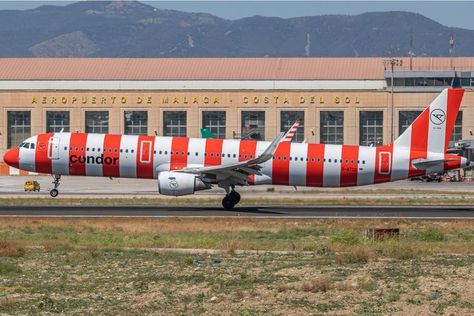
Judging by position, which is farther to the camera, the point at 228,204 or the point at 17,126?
the point at 17,126

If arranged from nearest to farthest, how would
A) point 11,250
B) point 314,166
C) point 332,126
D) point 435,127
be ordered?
1. point 11,250
2. point 314,166
3. point 435,127
4. point 332,126

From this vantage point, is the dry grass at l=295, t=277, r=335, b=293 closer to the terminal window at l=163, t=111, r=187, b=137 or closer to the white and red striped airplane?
the white and red striped airplane

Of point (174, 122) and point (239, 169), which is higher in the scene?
point (174, 122)

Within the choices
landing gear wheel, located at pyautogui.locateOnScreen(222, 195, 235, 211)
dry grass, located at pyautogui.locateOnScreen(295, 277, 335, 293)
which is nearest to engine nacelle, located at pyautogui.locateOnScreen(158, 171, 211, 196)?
landing gear wheel, located at pyautogui.locateOnScreen(222, 195, 235, 211)

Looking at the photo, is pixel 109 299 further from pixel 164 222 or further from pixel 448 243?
pixel 164 222

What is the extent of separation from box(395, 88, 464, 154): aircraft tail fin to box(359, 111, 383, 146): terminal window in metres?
61.2

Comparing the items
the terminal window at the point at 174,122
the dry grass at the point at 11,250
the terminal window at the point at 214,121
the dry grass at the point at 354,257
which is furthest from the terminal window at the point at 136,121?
the dry grass at the point at 354,257

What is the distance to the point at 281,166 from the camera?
198 feet

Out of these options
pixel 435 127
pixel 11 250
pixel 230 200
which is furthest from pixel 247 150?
pixel 11 250

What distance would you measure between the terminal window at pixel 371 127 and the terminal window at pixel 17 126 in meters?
38.0

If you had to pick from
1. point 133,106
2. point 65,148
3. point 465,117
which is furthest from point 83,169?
point 465,117

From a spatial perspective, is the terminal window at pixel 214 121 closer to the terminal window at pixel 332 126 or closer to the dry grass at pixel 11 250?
the terminal window at pixel 332 126

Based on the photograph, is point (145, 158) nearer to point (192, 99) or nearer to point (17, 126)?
point (192, 99)

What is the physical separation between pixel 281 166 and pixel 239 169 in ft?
10.3
